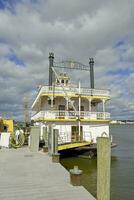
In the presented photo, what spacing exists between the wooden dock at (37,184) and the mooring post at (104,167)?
52cm

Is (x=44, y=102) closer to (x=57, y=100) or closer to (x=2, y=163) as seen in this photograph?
(x=57, y=100)

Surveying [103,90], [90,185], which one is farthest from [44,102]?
[90,185]

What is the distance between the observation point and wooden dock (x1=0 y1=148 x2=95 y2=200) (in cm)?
767

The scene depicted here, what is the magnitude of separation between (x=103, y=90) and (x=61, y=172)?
56.5 ft

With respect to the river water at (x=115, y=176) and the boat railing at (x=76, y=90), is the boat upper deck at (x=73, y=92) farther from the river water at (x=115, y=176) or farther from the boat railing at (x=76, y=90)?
the river water at (x=115, y=176)

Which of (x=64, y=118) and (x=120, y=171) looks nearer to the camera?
(x=120, y=171)

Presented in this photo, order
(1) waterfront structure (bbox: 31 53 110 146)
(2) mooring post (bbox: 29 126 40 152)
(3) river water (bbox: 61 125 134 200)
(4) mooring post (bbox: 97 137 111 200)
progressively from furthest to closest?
(1) waterfront structure (bbox: 31 53 110 146)
(2) mooring post (bbox: 29 126 40 152)
(3) river water (bbox: 61 125 134 200)
(4) mooring post (bbox: 97 137 111 200)

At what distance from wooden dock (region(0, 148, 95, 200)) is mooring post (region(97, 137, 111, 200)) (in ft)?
1.71

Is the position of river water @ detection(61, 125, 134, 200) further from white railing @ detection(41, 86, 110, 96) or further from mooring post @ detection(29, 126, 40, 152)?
white railing @ detection(41, 86, 110, 96)

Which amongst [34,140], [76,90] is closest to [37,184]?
[34,140]

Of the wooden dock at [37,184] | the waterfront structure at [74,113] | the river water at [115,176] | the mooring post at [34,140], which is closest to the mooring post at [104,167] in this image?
the wooden dock at [37,184]

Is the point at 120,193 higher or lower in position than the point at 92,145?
lower

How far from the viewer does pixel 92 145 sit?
2247cm

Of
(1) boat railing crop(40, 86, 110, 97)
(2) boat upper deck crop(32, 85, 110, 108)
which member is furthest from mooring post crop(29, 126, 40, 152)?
(1) boat railing crop(40, 86, 110, 97)
